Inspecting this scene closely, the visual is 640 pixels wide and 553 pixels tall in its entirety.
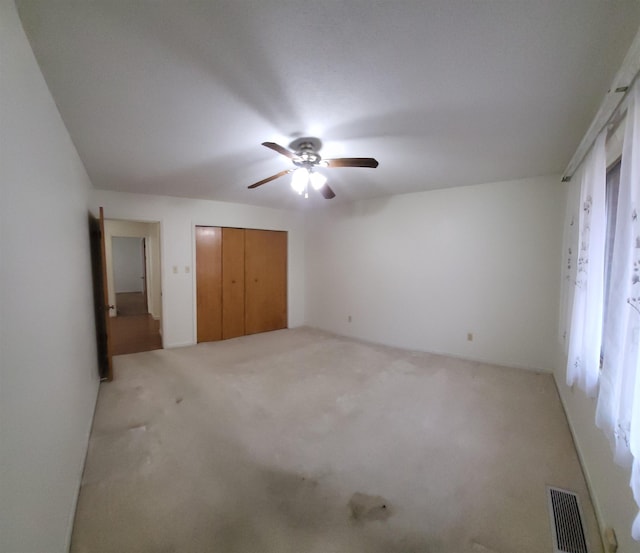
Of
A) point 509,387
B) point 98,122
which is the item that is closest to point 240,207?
point 98,122

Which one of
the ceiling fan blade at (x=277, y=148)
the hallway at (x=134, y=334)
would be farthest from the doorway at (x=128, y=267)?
the ceiling fan blade at (x=277, y=148)

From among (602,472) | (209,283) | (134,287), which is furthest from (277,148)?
(134,287)

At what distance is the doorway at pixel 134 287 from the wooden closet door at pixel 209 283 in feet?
2.00

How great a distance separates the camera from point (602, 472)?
148 cm

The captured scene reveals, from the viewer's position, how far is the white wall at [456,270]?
3.24 metres

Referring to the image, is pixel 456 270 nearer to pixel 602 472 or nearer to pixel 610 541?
pixel 602 472

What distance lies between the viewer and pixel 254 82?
1.46 m

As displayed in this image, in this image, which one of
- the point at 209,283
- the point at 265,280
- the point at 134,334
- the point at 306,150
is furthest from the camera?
the point at 265,280

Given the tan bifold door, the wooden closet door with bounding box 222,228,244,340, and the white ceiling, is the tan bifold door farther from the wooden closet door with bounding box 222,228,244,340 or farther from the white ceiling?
the white ceiling

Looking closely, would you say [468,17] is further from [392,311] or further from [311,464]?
[392,311]

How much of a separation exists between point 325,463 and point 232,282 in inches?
138

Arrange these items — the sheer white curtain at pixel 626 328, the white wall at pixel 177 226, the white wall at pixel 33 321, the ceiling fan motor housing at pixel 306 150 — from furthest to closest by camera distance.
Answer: the white wall at pixel 177 226, the ceiling fan motor housing at pixel 306 150, the sheer white curtain at pixel 626 328, the white wall at pixel 33 321

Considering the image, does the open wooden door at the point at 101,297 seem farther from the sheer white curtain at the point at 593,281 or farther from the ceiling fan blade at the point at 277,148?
the sheer white curtain at the point at 593,281

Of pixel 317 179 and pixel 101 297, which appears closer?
pixel 317 179
